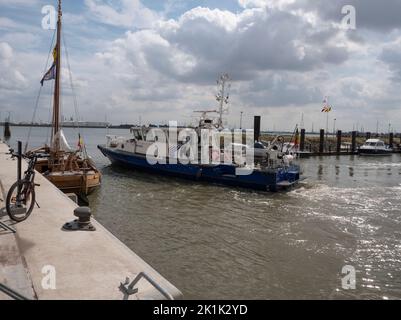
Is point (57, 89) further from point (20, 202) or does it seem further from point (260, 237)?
point (260, 237)

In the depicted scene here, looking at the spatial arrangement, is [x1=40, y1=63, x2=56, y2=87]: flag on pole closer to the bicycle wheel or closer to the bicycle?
the bicycle

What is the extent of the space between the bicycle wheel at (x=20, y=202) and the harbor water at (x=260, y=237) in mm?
3221

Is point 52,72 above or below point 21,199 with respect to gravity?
above

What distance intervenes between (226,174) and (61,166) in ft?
31.2

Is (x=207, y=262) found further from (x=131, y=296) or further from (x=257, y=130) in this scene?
(x=257, y=130)

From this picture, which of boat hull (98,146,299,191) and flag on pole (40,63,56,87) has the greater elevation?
flag on pole (40,63,56,87)

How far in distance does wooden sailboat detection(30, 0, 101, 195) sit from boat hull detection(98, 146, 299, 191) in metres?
6.57

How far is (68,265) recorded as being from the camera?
5754 millimetres

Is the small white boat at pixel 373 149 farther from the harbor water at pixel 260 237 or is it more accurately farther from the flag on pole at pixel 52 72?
the flag on pole at pixel 52 72

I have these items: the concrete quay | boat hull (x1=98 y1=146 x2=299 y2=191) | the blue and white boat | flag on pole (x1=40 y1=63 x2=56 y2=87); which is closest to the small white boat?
the blue and white boat

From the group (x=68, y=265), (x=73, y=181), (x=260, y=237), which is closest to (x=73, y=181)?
(x=73, y=181)

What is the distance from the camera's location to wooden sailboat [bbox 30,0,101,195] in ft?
55.0

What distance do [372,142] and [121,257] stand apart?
57.7m

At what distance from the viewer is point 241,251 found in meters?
10.7
